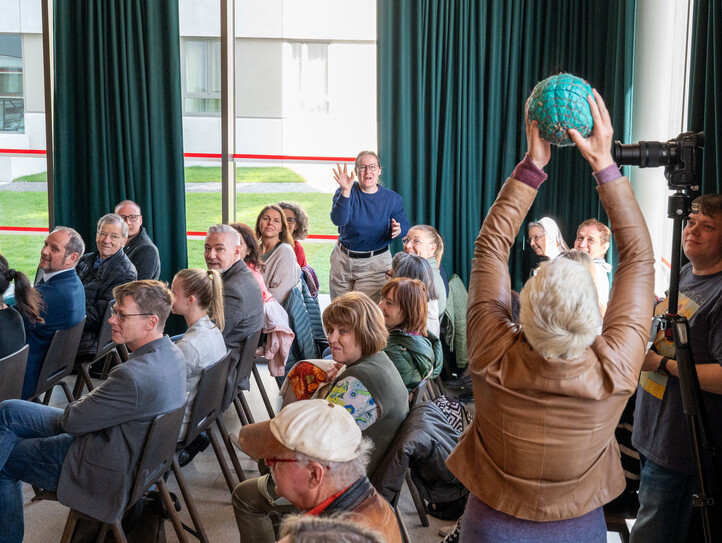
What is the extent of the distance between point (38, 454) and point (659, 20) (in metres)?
4.14

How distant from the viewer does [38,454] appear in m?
2.94

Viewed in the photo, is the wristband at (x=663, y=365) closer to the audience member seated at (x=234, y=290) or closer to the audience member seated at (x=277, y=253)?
the audience member seated at (x=234, y=290)

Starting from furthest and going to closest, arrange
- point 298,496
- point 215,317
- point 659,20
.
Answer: point 659,20 → point 215,317 → point 298,496

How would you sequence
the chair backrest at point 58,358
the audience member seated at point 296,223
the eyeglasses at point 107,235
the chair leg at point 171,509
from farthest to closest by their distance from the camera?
the audience member seated at point 296,223, the eyeglasses at point 107,235, the chair backrest at point 58,358, the chair leg at point 171,509

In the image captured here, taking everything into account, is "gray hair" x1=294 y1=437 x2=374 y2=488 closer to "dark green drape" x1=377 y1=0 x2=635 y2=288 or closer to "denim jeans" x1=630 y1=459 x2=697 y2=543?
"denim jeans" x1=630 y1=459 x2=697 y2=543

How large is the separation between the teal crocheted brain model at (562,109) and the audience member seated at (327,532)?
909 millimetres

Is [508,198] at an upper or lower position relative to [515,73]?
lower

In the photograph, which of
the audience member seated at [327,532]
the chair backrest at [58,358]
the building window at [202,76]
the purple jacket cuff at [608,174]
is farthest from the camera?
the building window at [202,76]

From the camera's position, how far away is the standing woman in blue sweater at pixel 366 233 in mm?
5551

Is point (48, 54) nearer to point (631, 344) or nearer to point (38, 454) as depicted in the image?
point (38, 454)

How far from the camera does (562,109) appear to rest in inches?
64.1

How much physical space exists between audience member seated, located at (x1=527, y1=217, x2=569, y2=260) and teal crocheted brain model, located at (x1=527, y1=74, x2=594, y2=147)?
359 centimetres

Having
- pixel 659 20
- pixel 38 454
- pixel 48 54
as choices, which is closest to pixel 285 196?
pixel 48 54

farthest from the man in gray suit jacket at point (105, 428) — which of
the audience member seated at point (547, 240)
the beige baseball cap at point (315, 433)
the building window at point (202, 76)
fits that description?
the building window at point (202, 76)
